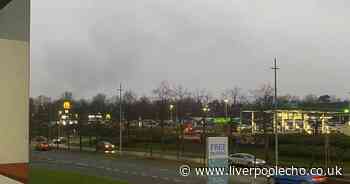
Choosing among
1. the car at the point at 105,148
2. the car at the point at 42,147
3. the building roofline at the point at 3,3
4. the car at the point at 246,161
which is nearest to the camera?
the building roofline at the point at 3,3

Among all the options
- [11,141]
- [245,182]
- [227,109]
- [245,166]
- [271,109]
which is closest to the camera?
[11,141]

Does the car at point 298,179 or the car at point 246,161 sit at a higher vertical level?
the car at point 298,179

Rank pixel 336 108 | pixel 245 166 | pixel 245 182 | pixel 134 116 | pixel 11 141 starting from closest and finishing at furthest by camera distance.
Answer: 1. pixel 11 141
2. pixel 245 182
3. pixel 245 166
4. pixel 134 116
5. pixel 336 108

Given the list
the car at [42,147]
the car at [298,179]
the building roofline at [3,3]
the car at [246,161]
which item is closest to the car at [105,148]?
the car at [42,147]

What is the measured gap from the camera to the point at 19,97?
523 inches

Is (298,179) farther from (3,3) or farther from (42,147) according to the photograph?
(42,147)

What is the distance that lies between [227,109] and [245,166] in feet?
113

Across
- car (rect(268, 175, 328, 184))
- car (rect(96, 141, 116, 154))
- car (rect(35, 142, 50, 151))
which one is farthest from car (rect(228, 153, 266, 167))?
car (rect(35, 142, 50, 151))

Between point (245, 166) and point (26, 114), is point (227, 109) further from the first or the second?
point (26, 114)

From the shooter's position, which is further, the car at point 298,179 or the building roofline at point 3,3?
the car at point 298,179

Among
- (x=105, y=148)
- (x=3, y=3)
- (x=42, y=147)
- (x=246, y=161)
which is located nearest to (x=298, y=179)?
(x=3, y=3)

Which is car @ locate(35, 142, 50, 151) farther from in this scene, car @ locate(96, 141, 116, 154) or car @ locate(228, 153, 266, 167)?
car @ locate(228, 153, 266, 167)

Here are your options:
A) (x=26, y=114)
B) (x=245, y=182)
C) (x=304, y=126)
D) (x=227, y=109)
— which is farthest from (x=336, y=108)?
(x=26, y=114)

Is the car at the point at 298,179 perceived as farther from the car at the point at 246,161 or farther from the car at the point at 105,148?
the car at the point at 105,148
